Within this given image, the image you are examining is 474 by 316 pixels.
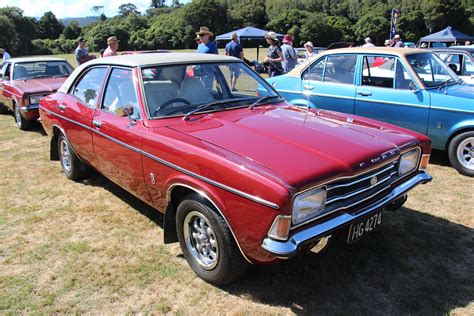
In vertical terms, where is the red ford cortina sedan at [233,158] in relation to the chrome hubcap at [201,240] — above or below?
above

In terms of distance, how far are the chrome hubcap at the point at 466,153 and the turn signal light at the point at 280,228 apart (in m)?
3.99

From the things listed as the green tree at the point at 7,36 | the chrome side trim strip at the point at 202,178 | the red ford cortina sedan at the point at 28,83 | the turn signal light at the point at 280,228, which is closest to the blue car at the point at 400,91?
the chrome side trim strip at the point at 202,178

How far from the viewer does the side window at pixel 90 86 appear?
421cm

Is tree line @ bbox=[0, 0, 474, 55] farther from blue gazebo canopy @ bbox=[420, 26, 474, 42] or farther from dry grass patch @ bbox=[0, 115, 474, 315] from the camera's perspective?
dry grass patch @ bbox=[0, 115, 474, 315]

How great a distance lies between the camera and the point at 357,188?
2.74 metres

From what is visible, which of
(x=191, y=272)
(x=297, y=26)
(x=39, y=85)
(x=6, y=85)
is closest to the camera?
(x=191, y=272)

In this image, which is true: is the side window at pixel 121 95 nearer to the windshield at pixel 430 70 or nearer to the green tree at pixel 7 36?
the windshield at pixel 430 70

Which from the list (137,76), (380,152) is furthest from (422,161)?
(137,76)

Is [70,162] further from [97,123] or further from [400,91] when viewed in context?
[400,91]

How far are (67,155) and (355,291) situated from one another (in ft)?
13.5

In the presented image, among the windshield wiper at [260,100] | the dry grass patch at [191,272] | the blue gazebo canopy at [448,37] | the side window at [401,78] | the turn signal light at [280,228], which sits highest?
the blue gazebo canopy at [448,37]

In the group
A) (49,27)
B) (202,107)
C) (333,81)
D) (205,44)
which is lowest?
(202,107)

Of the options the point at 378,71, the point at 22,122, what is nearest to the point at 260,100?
the point at 378,71

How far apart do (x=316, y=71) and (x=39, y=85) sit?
5660mm
